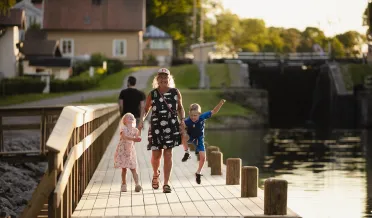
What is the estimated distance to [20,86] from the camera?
75.4 meters

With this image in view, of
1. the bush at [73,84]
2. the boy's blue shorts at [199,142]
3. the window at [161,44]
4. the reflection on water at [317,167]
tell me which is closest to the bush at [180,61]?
the window at [161,44]

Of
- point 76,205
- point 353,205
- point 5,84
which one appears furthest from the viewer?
point 5,84

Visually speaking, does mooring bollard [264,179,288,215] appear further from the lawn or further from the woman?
the lawn

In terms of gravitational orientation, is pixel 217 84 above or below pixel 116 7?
below

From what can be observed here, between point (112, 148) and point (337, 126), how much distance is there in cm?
4599

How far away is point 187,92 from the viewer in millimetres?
75500

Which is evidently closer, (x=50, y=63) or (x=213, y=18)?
(x=50, y=63)

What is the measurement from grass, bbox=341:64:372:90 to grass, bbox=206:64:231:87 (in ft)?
31.1

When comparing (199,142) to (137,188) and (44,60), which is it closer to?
(137,188)

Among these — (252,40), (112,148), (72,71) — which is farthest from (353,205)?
(252,40)

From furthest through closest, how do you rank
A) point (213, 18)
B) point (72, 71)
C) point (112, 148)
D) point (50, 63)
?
1. point (213, 18)
2. point (72, 71)
3. point (50, 63)
4. point (112, 148)

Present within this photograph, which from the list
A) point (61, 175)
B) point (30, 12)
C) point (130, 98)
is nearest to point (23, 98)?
point (30, 12)

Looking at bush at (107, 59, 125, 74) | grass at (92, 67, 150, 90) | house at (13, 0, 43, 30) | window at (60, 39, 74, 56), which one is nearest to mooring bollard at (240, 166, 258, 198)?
grass at (92, 67, 150, 90)

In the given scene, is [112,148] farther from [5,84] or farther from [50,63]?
[50,63]
